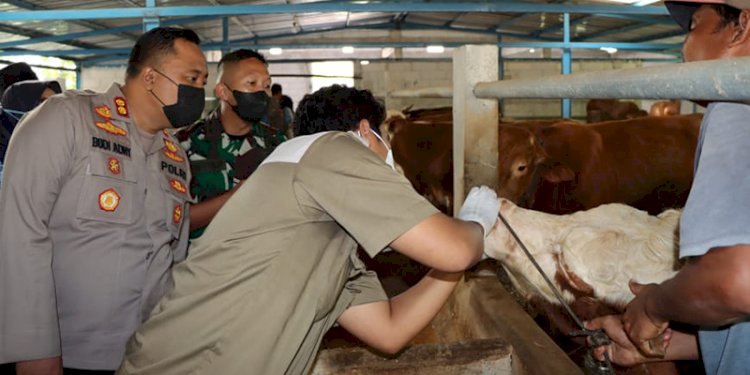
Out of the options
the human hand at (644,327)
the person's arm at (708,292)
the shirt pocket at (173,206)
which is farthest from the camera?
the shirt pocket at (173,206)

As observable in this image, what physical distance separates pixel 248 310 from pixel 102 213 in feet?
2.56

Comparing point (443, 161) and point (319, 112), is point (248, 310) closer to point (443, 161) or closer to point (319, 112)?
point (319, 112)

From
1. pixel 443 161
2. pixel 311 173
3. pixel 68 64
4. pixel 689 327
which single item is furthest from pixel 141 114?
pixel 68 64

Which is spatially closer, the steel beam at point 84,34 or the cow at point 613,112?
the cow at point 613,112

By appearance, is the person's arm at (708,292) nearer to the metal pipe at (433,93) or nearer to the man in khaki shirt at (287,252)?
the man in khaki shirt at (287,252)

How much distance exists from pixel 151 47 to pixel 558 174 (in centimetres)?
361

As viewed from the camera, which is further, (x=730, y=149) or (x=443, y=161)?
(x=443, y=161)

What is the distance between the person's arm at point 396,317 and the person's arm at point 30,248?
0.88 meters

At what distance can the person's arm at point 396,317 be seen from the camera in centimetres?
193

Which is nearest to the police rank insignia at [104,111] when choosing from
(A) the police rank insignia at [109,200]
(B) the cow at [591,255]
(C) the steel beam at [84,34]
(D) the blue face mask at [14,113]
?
(A) the police rank insignia at [109,200]

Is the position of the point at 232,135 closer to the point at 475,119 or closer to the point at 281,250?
the point at 475,119

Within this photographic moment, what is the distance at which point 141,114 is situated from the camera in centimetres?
235

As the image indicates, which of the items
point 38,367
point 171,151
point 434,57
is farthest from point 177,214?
point 434,57

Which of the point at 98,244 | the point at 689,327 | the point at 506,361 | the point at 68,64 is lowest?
the point at 506,361
